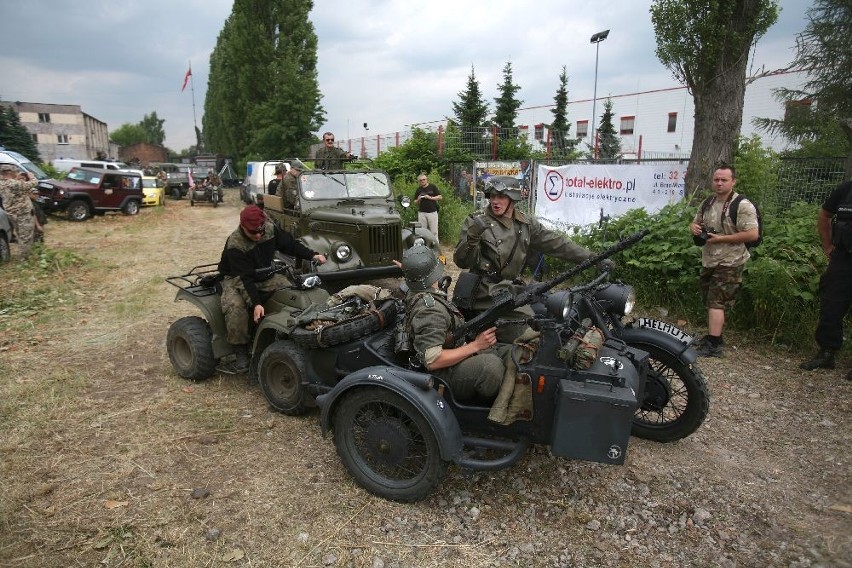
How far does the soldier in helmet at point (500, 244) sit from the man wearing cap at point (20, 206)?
29.7 feet

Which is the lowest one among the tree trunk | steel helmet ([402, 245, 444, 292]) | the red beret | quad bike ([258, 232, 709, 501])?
quad bike ([258, 232, 709, 501])

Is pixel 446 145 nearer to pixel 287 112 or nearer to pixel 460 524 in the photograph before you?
pixel 460 524

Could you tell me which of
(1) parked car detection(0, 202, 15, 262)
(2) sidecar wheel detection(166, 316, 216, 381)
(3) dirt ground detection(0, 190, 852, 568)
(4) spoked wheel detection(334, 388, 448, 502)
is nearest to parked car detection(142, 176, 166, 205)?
(1) parked car detection(0, 202, 15, 262)

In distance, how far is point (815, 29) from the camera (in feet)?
38.7

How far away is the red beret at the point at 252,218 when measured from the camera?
4.65 m

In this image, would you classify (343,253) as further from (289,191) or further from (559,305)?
(559,305)

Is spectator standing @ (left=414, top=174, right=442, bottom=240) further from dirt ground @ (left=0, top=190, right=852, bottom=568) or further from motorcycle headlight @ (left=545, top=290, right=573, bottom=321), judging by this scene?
motorcycle headlight @ (left=545, top=290, right=573, bottom=321)

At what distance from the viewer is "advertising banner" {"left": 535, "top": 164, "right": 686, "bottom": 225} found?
8.88m

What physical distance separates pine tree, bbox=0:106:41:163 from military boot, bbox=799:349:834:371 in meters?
40.8

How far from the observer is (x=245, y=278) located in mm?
4652

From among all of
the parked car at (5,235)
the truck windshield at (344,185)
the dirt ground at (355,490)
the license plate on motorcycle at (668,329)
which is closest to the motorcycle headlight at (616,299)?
the license plate on motorcycle at (668,329)

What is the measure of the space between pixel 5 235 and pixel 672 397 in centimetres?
1044

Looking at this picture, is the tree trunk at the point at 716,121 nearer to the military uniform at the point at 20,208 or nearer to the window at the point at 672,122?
the military uniform at the point at 20,208

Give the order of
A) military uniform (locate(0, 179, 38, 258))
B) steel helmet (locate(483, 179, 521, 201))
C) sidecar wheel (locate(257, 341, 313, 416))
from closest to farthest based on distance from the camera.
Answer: steel helmet (locate(483, 179, 521, 201)), sidecar wheel (locate(257, 341, 313, 416)), military uniform (locate(0, 179, 38, 258))
